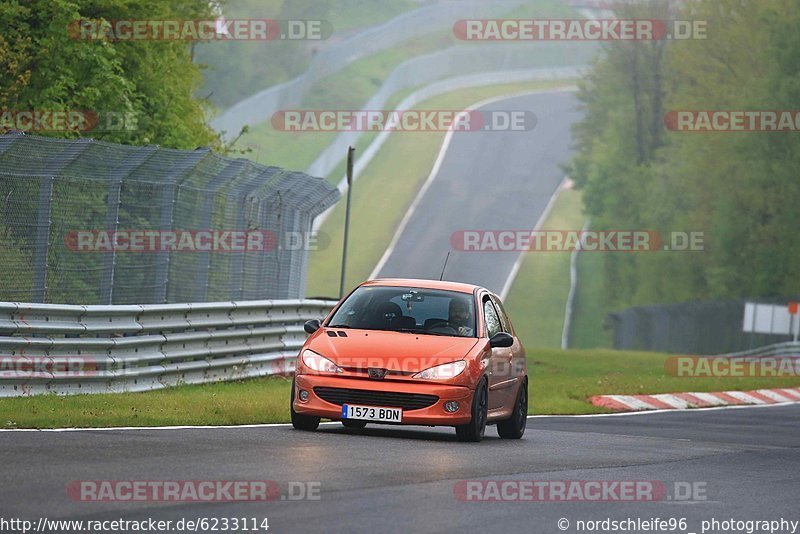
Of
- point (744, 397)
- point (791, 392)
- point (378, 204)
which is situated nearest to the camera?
point (744, 397)

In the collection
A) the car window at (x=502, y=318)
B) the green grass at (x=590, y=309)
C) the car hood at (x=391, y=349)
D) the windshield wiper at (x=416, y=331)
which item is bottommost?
the green grass at (x=590, y=309)

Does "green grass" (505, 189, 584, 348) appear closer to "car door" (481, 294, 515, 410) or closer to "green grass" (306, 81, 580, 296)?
"green grass" (306, 81, 580, 296)

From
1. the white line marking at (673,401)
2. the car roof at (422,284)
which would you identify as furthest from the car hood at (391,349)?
the white line marking at (673,401)

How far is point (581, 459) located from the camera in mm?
14164

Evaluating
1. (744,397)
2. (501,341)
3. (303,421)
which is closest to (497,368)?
(501,341)

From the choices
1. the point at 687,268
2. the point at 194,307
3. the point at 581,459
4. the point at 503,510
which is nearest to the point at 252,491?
the point at 503,510

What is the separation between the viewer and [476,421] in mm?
15328

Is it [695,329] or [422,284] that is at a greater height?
[422,284]

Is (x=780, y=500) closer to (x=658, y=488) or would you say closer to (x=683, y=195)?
(x=658, y=488)

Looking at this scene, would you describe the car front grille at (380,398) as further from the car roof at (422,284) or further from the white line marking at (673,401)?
the white line marking at (673,401)

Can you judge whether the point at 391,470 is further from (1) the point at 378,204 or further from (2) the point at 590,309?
(1) the point at 378,204

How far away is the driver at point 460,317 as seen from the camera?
15938mm

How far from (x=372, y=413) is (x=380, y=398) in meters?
0.14

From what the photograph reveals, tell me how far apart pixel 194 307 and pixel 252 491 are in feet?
34.6
